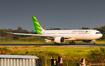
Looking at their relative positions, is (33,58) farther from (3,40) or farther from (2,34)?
(2,34)

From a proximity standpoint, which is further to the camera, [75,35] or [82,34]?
[75,35]

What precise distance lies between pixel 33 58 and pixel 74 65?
5540 millimetres

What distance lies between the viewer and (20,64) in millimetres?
17641

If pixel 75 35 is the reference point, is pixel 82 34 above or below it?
above

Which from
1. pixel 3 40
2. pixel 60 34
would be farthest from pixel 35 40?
pixel 60 34

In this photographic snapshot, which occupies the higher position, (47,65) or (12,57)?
(12,57)

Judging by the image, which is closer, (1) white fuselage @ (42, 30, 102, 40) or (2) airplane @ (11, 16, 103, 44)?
(2) airplane @ (11, 16, 103, 44)

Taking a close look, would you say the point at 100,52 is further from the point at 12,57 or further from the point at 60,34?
the point at 60,34

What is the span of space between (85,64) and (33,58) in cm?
581

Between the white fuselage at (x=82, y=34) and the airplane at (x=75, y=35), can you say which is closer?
the airplane at (x=75, y=35)

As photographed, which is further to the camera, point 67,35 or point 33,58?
point 67,35

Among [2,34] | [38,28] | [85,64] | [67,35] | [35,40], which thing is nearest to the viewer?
[85,64]

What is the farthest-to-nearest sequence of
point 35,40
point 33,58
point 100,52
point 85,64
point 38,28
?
1. point 35,40
2. point 38,28
3. point 100,52
4. point 85,64
5. point 33,58

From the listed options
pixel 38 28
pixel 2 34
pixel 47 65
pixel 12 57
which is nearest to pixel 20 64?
pixel 12 57
